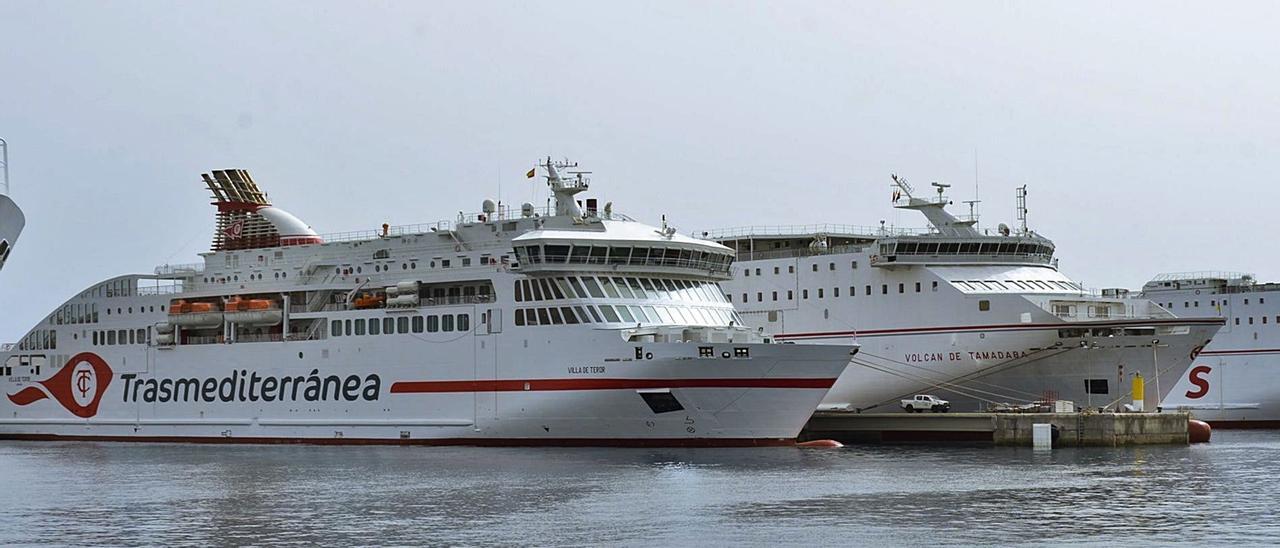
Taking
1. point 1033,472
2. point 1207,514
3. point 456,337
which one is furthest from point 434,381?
point 1207,514

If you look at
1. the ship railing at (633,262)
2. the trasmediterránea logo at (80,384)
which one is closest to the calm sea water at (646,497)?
the ship railing at (633,262)

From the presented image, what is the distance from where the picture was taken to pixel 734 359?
1645 inches

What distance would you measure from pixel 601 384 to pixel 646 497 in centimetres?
1147

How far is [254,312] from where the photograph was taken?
1966 inches

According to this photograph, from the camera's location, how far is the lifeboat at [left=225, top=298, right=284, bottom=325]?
49750mm

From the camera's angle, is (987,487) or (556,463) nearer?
(987,487)

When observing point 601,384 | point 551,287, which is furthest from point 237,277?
point 601,384

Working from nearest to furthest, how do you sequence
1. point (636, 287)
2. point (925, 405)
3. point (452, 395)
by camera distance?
1. point (636, 287)
2. point (452, 395)
3. point (925, 405)

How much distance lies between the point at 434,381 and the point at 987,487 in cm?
1765

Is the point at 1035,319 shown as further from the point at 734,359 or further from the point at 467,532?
the point at 467,532

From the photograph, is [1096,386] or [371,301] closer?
[371,301]

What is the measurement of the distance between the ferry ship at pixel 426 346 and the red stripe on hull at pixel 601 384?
0.16 feet

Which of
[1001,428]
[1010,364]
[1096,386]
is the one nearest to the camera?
[1001,428]

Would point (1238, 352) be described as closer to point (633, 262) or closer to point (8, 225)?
point (633, 262)
